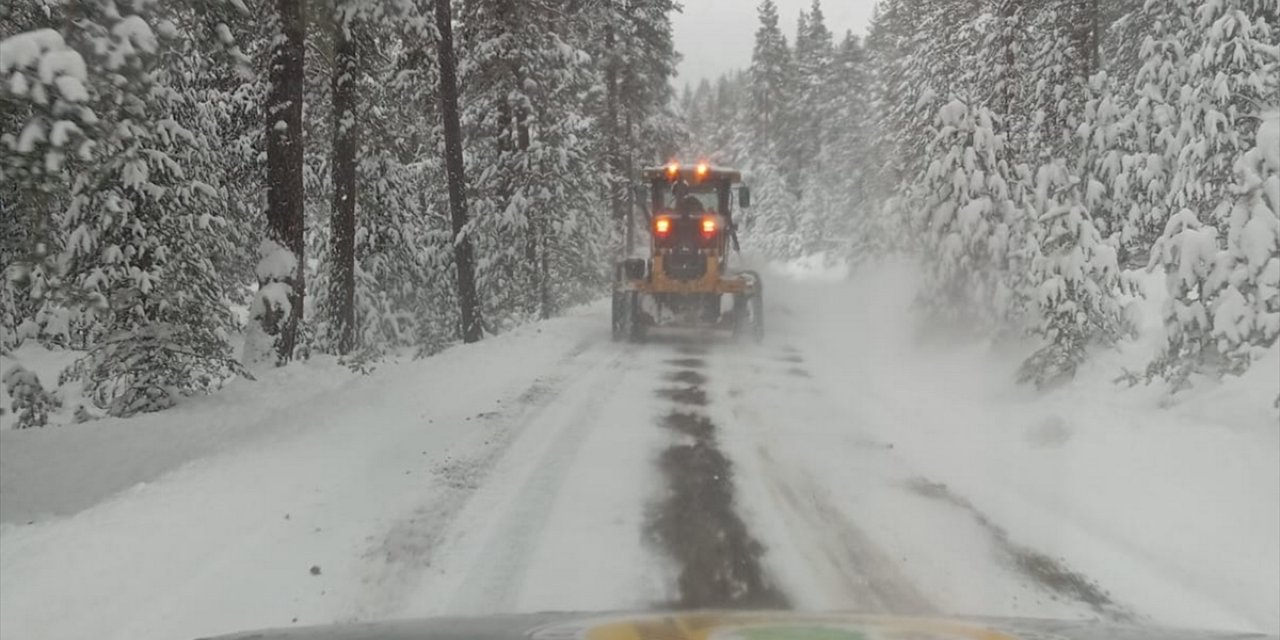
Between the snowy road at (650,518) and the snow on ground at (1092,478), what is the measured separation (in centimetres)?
2

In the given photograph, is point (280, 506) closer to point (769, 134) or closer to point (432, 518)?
point (432, 518)

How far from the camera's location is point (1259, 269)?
21.7 feet

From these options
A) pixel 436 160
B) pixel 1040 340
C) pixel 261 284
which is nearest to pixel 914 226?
pixel 1040 340

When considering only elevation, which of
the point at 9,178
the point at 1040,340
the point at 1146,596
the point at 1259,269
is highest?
the point at 9,178

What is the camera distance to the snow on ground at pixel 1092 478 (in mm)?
4641

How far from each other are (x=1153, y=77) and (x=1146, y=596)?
42.7ft

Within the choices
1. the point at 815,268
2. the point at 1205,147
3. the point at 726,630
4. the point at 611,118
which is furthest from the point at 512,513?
the point at 815,268

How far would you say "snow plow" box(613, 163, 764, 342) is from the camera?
1570cm

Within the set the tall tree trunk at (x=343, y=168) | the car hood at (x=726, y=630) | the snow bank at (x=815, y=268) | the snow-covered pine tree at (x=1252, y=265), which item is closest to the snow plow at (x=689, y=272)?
the tall tree trunk at (x=343, y=168)

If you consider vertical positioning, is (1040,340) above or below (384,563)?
above

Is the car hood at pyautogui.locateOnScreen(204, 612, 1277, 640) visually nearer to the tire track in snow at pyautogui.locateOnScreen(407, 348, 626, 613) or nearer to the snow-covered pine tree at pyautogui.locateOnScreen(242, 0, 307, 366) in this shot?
the tire track in snow at pyautogui.locateOnScreen(407, 348, 626, 613)

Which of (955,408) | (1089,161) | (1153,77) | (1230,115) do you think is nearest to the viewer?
(955,408)

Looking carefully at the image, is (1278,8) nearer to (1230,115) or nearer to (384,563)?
(1230,115)

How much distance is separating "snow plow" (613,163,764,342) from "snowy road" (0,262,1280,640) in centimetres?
637
